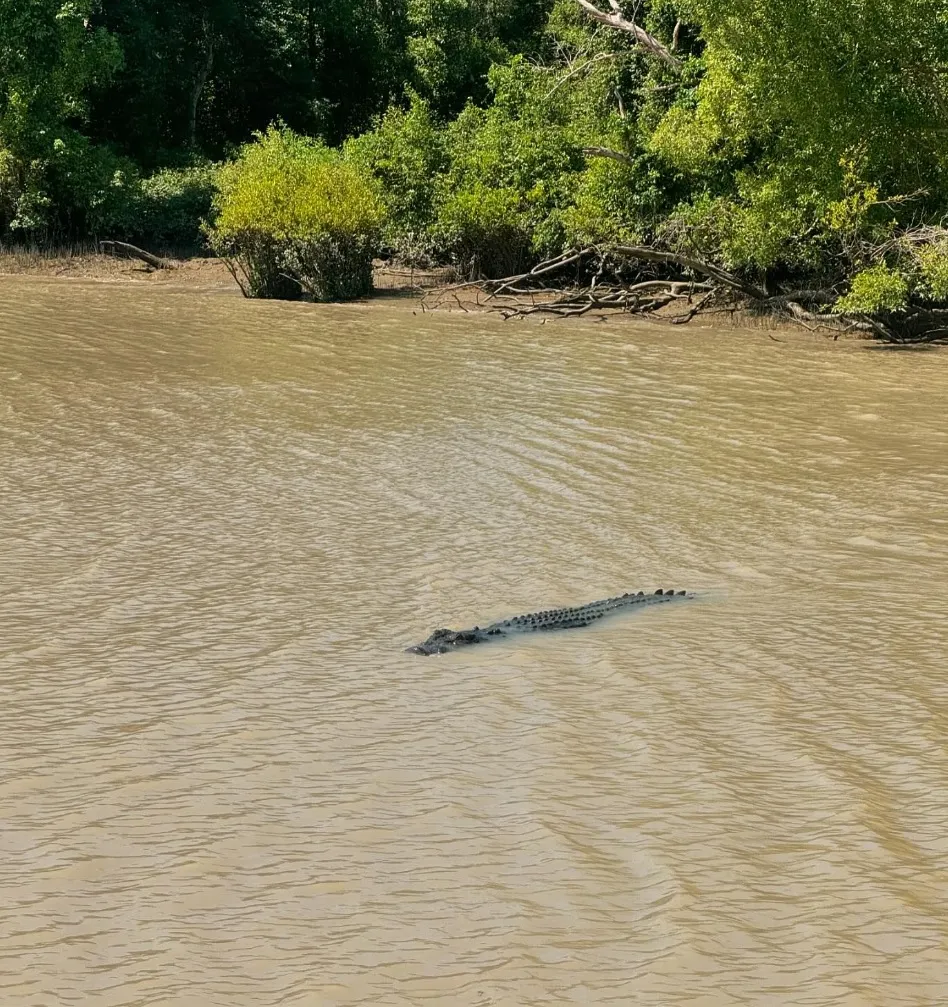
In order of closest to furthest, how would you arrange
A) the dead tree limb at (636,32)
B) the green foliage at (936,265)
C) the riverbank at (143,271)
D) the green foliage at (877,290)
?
the green foliage at (936,265)
the green foliage at (877,290)
the dead tree limb at (636,32)
the riverbank at (143,271)

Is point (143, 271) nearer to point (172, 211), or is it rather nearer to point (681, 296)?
point (172, 211)

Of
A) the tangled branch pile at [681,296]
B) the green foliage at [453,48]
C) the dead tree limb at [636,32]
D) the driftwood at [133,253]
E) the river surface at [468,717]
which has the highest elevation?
the green foliage at [453,48]

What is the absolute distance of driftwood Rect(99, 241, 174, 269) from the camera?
2922cm

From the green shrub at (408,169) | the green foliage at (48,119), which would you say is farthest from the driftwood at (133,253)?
the green shrub at (408,169)

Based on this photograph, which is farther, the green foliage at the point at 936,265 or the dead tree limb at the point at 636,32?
the dead tree limb at the point at 636,32

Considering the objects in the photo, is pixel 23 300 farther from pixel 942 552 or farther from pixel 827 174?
pixel 942 552

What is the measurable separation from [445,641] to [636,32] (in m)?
19.6

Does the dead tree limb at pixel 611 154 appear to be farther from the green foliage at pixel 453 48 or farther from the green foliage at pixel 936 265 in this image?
the green foliage at pixel 453 48

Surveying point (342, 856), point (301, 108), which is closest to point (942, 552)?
point (342, 856)

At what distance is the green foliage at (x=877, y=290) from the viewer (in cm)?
1769

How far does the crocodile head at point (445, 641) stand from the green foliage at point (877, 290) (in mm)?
12425

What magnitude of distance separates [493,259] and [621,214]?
380cm

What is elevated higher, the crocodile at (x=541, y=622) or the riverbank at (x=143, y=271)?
the riverbank at (x=143, y=271)

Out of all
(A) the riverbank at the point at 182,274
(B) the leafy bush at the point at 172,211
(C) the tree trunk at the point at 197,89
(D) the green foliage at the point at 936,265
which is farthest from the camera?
(C) the tree trunk at the point at 197,89
